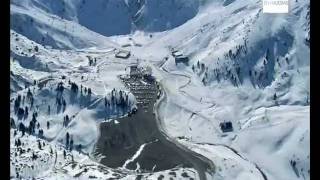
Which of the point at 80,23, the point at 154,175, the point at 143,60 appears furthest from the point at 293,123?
the point at 80,23

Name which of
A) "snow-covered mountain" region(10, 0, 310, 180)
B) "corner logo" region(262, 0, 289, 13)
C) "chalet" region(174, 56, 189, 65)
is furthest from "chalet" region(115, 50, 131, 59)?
"corner logo" region(262, 0, 289, 13)

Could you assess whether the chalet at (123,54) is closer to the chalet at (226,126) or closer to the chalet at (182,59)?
the chalet at (182,59)

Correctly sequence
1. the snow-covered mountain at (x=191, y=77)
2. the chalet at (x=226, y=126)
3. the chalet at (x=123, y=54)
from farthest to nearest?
the chalet at (x=123, y=54) → the chalet at (x=226, y=126) → the snow-covered mountain at (x=191, y=77)

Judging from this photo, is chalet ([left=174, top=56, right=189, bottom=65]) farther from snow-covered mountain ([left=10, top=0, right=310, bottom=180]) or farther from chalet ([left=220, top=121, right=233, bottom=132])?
chalet ([left=220, top=121, right=233, bottom=132])

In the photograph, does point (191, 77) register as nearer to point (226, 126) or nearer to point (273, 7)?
point (226, 126)

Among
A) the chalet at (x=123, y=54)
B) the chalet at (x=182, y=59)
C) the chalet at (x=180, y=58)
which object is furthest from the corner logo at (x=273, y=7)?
the chalet at (x=123, y=54)

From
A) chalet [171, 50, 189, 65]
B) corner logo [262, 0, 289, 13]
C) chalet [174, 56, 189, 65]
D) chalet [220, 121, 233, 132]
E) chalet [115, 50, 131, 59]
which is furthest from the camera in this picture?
chalet [115, 50, 131, 59]

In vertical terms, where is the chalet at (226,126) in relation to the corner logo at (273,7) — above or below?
below

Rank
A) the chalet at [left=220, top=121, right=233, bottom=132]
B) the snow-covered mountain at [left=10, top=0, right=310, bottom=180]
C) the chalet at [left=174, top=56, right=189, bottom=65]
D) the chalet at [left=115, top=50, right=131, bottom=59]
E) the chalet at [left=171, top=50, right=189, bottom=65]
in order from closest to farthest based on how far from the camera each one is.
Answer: the snow-covered mountain at [left=10, top=0, right=310, bottom=180] → the chalet at [left=220, top=121, right=233, bottom=132] → the chalet at [left=174, top=56, right=189, bottom=65] → the chalet at [left=171, top=50, right=189, bottom=65] → the chalet at [left=115, top=50, right=131, bottom=59]

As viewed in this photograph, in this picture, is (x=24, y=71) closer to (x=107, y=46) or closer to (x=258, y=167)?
(x=107, y=46)
